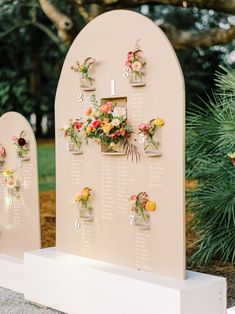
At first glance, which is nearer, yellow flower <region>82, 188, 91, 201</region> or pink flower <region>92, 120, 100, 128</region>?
pink flower <region>92, 120, 100, 128</region>

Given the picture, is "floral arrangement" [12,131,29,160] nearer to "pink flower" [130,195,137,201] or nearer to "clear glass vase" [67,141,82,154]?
"clear glass vase" [67,141,82,154]

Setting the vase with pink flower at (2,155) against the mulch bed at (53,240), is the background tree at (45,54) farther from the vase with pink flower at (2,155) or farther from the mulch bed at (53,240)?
the vase with pink flower at (2,155)

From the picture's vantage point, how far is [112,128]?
4273 mm

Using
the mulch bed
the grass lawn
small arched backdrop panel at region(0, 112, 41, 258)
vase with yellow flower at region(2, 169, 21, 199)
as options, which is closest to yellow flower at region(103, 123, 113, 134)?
small arched backdrop panel at region(0, 112, 41, 258)

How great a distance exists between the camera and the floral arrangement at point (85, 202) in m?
4.61

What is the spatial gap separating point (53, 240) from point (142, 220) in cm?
354

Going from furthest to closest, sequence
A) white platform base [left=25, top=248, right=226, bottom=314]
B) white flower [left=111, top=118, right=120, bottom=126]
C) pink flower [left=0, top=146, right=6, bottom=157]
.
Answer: pink flower [left=0, top=146, right=6, bottom=157] < white flower [left=111, top=118, right=120, bottom=126] < white platform base [left=25, top=248, right=226, bottom=314]

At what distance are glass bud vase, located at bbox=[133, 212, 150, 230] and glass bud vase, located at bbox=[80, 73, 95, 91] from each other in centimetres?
102

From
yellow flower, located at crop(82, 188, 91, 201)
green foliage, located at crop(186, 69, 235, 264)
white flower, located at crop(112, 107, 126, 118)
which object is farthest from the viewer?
green foliage, located at crop(186, 69, 235, 264)

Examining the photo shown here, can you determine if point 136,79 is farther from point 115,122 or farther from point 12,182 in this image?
point 12,182

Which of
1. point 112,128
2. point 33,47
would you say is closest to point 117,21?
point 112,128

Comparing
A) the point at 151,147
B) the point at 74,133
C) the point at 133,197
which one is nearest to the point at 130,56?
the point at 151,147

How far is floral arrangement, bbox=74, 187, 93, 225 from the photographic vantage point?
4.61 meters

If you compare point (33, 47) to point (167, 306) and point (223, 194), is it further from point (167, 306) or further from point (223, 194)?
point (167, 306)
